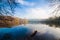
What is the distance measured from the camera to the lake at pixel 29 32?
166 centimetres

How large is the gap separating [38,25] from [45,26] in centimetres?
10

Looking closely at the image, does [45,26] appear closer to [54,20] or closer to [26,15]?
[54,20]

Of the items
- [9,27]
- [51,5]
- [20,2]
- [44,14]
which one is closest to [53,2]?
[51,5]

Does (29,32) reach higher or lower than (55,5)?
lower

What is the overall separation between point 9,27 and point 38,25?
15.5 inches

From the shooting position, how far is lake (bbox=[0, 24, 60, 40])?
1660mm

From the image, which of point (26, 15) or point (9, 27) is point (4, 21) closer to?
point (9, 27)

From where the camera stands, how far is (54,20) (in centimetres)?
170

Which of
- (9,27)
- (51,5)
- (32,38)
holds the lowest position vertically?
(32,38)

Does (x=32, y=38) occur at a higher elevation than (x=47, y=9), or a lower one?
lower

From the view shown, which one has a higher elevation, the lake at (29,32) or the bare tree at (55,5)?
the bare tree at (55,5)

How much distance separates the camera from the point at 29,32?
1680 mm

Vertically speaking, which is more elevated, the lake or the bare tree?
the bare tree

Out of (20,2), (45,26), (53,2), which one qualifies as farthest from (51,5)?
(20,2)
